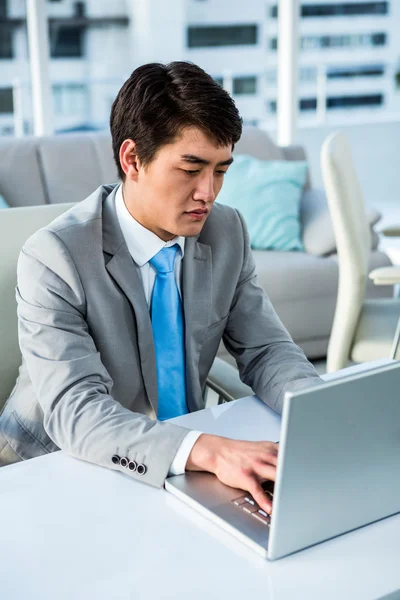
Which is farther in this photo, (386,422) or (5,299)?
(5,299)

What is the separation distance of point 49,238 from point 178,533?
597 millimetres

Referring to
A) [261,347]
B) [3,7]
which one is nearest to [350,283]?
[261,347]

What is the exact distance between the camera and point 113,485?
1063 millimetres

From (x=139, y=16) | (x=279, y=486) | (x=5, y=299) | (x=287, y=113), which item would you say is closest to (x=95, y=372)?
(x=5, y=299)

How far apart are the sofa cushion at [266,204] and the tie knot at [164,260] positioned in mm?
1969

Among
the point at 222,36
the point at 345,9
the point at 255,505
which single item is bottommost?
the point at 255,505

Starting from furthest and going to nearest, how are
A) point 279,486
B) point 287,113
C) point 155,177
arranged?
point 287,113, point 155,177, point 279,486

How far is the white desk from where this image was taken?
833mm

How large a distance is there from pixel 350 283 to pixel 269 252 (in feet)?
3.81

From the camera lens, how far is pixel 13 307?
1.53 meters

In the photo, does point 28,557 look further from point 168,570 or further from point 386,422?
point 386,422

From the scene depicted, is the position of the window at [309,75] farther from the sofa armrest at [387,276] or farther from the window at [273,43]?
the sofa armrest at [387,276]

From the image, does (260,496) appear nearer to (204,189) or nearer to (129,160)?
(204,189)

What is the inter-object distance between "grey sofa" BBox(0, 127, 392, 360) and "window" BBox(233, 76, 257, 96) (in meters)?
2.40
